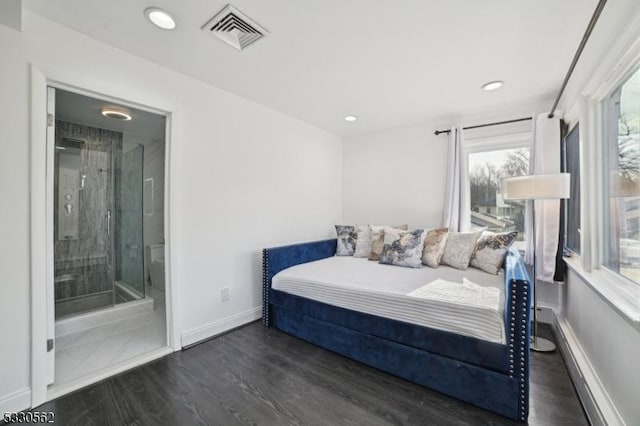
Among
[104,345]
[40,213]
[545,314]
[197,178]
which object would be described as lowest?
[104,345]

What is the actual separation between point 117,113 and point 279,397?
3.12 m

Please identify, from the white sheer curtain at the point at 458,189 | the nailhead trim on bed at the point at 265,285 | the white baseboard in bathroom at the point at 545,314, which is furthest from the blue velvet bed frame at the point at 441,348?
the white baseboard in bathroom at the point at 545,314

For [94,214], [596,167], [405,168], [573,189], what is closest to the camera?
[596,167]

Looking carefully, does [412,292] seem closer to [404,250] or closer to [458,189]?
[404,250]

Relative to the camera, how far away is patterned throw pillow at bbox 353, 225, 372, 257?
3299 millimetres

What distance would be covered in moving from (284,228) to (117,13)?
2.32m

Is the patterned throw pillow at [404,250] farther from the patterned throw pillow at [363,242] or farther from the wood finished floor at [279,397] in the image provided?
the wood finished floor at [279,397]

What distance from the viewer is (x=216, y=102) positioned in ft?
8.44

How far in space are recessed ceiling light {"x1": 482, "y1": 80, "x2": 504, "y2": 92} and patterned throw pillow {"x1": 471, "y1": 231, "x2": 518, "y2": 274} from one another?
138cm

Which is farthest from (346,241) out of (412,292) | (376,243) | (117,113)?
(117,113)

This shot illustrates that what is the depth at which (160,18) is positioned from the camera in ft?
5.37

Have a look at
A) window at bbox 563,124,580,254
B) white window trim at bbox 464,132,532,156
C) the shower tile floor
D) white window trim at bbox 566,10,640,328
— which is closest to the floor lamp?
white window trim at bbox 566,10,640,328

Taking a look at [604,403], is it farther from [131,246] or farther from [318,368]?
[131,246]

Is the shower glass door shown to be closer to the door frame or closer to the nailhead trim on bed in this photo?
the door frame
